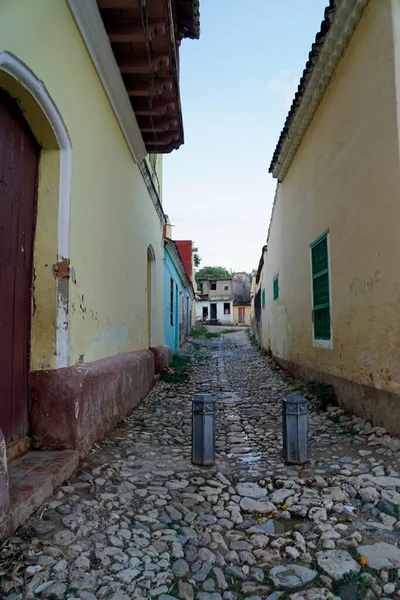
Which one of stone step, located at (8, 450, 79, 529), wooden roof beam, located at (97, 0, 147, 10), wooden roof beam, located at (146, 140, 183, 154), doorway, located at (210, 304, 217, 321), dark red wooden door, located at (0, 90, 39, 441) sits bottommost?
stone step, located at (8, 450, 79, 529)

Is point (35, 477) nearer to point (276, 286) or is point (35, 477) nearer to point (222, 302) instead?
point (276, 286)

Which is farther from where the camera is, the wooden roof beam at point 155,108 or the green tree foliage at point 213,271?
the green tree foliage at point 213,271

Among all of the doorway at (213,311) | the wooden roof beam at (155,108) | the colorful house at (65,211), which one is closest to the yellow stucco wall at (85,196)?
the colorful house at (65,211)

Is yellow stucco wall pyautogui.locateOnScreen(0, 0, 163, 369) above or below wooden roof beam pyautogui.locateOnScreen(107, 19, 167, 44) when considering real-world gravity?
below

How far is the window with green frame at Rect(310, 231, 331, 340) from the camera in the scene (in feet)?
18.5

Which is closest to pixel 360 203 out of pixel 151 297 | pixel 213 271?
pixel 151 297

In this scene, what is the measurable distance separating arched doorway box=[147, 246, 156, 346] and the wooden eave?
8.71ft

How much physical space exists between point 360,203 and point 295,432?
A: 8.59 ft

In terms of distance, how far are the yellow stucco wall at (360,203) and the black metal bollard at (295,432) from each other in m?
0.99

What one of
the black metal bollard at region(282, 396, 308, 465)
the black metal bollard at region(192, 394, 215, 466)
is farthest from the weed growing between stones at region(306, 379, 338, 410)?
the black metal bollard at region(192, 394, 215, 466)

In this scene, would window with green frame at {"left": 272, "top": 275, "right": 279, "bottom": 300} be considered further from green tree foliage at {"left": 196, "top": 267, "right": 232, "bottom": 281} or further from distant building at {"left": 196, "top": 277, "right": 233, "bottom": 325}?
green tree foliage at {"left": 196, "top": 267, "right": 232, "bottom": 281}

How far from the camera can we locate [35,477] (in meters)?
2.48

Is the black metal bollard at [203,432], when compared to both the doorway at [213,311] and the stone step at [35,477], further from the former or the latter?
the doorway at [213,311]

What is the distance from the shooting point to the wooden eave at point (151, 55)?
387 centimetres
